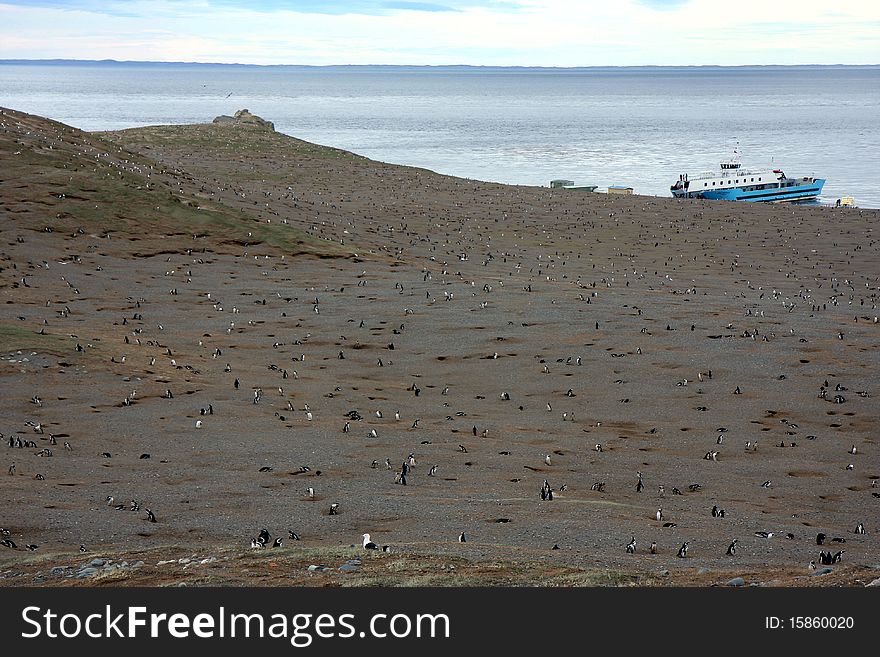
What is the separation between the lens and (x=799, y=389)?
53.2 ft

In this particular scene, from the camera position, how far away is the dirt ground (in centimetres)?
922

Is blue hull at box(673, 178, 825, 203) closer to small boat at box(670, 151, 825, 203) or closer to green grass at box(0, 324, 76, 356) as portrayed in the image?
small boat at box(670, 151, 825, 203)

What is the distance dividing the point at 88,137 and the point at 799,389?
31456mm

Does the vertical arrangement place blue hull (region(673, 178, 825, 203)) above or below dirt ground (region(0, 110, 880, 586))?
above

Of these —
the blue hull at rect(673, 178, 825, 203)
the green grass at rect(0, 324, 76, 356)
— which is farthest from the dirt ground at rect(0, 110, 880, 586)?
the blue hull at rect(673, 178, 825, 203)

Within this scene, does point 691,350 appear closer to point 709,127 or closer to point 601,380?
point 601,380

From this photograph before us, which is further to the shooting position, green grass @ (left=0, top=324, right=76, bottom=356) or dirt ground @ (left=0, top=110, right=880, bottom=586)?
green grass @ (left=0, top=324, right=76, bottom=356)

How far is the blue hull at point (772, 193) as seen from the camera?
5569cm

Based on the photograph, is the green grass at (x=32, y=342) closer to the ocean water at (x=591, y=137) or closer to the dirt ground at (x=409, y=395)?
the dirt ground at (x=409, y=395)

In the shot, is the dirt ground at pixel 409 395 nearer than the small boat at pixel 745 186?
Yes

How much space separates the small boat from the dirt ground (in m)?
20.9

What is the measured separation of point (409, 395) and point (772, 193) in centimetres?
4673

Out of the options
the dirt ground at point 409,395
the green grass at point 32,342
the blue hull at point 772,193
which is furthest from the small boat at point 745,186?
the green grass at point 32,342

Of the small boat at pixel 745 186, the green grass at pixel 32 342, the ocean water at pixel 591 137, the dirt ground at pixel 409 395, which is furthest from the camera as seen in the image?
the ocean water at pixel 591 137
